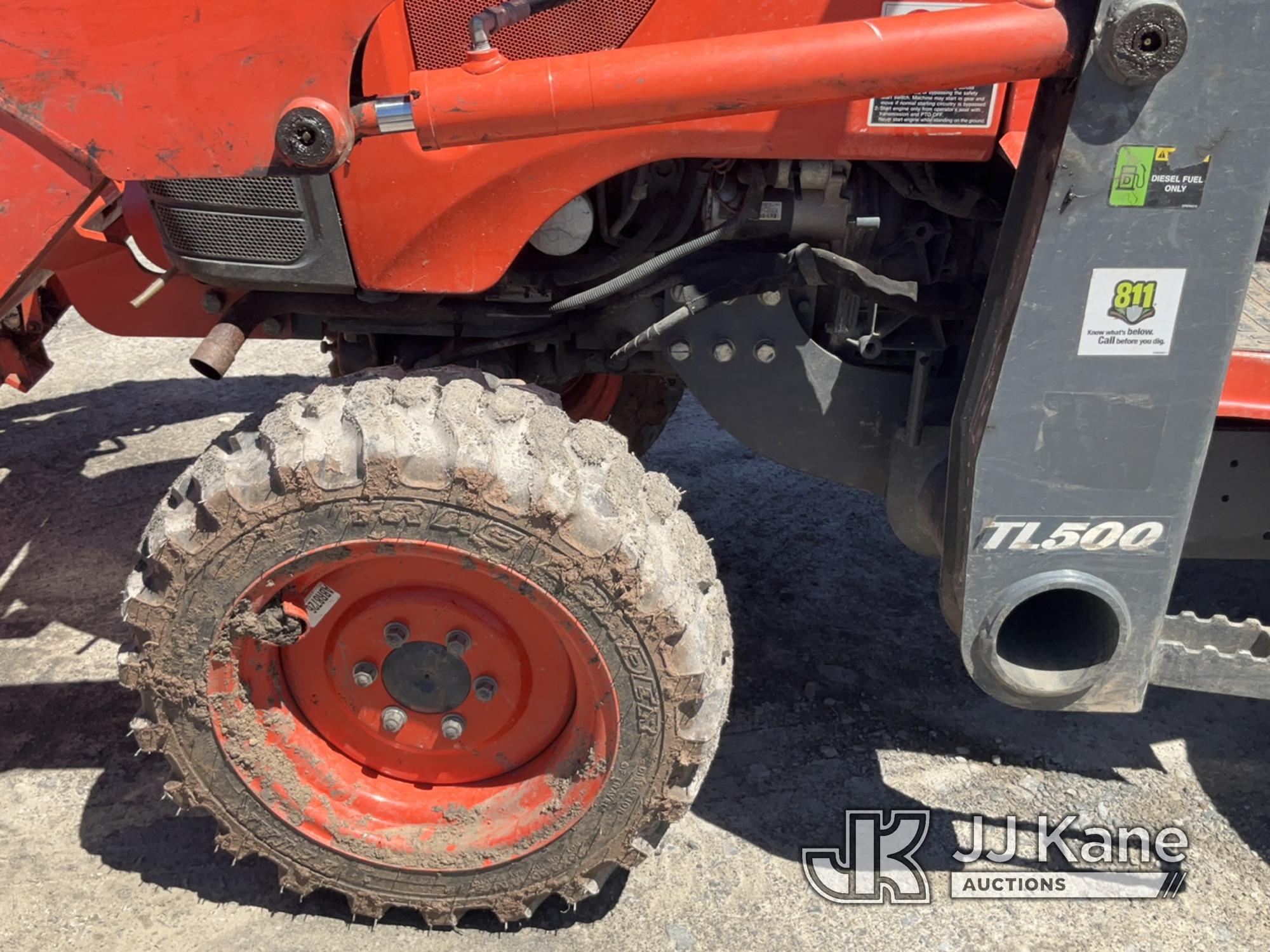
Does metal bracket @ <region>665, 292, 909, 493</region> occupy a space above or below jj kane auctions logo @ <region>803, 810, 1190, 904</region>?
above

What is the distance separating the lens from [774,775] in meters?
2.85

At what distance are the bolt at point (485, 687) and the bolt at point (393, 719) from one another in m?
0.18

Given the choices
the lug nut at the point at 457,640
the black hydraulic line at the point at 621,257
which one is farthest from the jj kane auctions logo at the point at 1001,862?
the black hydraulic line at the point at 621,257

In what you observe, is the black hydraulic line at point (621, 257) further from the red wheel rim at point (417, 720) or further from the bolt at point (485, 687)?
the bolt at point (485, 687)

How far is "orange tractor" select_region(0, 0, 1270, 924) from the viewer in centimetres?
174

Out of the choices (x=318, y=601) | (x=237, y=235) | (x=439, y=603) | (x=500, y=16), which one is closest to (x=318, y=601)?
(x=318, y=601)

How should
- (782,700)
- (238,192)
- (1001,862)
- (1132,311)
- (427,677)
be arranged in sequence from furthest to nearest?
(782,700), (1001,862), (427,677), (238,192), (1132,311)

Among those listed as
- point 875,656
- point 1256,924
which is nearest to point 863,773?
point 875,656

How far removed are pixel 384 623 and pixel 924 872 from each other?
141cm

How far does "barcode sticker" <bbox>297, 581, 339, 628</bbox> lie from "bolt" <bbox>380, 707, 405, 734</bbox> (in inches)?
10.6

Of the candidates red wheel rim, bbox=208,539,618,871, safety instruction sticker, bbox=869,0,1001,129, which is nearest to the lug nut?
red wheel rim, bbox=208,539,618,871

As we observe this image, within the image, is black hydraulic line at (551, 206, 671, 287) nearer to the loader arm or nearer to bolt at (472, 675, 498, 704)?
the loader arm

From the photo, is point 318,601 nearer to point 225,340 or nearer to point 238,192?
point 225,340

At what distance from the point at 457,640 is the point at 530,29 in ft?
4.10
